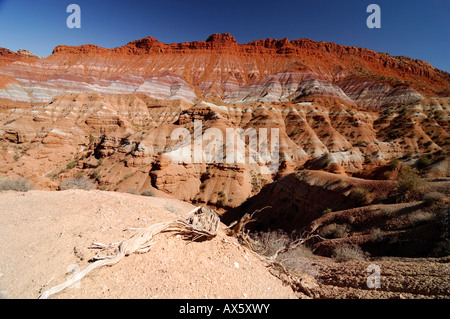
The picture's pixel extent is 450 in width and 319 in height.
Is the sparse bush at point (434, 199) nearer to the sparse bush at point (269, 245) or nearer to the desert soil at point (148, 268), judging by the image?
the desert soil at point (148, 268)

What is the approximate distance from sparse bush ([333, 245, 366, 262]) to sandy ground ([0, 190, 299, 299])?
200 inches

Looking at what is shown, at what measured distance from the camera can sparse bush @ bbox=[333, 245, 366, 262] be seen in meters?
7.23

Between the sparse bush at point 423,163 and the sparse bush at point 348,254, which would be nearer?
the sparse bush at point 348,254

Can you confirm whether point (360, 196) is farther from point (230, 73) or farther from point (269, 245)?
point (230, 73)

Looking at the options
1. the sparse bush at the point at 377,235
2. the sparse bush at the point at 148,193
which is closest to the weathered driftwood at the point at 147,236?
the sparse bush at the point at 377,235

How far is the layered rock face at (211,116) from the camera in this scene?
27906 mm

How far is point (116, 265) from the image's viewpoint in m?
2.83

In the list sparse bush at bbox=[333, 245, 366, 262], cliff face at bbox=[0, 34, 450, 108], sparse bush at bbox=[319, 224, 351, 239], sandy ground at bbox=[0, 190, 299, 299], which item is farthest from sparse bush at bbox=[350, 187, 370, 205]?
cliff face at bbox=[0, 34, 450, 108]

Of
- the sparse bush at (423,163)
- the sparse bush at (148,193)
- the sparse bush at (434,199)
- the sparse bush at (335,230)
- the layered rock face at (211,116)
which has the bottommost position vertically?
A: the sparse bush at (148,193)

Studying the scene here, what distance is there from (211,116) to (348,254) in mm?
34408

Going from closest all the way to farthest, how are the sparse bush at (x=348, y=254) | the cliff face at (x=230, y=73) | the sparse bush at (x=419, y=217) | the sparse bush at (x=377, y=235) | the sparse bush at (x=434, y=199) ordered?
1. the sparse bush at (x=348, y=254)
2. the sparse bush at (x=419, y=217)
3. the sparse bush at (x=377, y=235)
4. the sparse bush at (x=434, y=199)
5. the cliff face at (x=230, y=73)

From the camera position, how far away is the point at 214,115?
1526 inches

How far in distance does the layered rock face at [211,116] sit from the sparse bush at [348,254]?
49.3 feet
